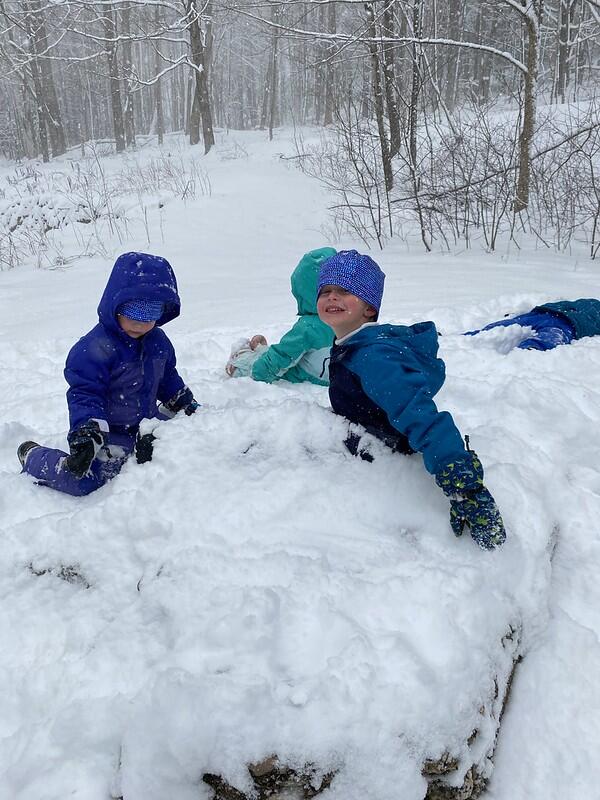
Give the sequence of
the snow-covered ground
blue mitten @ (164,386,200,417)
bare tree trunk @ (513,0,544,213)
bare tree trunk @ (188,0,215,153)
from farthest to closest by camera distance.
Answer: bare tree trunk @ (188,0,215,153) → bare tree trunk @ (513,0,544,213) → blue mitten @ (164,386,200,417) → the snow-covered ground

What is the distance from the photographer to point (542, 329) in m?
3.77

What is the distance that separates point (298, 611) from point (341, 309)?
3.72ft

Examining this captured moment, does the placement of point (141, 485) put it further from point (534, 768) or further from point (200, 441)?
point (534, 768)

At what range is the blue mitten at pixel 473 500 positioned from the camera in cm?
164

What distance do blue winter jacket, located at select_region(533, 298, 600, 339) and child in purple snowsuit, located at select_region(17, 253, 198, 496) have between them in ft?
9.12

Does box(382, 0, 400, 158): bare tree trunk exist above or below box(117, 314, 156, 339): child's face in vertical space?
above

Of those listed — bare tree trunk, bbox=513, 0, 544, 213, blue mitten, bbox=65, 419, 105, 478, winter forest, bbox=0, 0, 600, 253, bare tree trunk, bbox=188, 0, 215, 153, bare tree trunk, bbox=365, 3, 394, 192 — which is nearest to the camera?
blue mitten, bbox=65, 419, 105, 478

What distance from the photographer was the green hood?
3.23m

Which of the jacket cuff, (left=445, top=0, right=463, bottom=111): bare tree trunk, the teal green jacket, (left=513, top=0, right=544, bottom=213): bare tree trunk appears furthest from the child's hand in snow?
(left=445, top=0, right=463, bottom=111): bare tree trunk

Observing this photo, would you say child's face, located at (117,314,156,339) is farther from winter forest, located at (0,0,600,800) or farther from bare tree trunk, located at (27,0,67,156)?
bare tree trunk, located at (27,0,67,156)

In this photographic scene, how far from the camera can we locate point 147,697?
1.29 metres

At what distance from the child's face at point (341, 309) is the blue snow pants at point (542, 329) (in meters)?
1.92

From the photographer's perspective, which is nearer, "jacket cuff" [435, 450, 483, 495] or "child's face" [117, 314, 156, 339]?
"jacket cuff" [435, 450, 483, 495]

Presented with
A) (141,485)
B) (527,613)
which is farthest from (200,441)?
(527,613)
